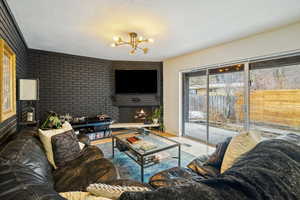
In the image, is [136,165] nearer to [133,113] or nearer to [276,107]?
[133,113]

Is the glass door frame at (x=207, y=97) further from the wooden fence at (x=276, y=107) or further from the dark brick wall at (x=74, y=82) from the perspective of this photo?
the dark brick wall at (x=74, y=82)

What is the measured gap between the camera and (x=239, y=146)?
53.9 inches

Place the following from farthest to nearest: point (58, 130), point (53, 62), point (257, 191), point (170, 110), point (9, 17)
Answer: point (170, 110)
point (53, 62)
point (9, 17)
point (58, 130)
point (257, 191)

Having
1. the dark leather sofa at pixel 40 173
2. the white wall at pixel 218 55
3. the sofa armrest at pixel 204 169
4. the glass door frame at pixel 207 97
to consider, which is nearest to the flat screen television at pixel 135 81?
the white wall at pixel 218 55

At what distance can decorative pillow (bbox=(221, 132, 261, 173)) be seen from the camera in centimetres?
132

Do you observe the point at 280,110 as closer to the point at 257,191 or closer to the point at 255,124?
the point at 255,124

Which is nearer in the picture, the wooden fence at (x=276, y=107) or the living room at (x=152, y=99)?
the living room at (x=152, y=99)

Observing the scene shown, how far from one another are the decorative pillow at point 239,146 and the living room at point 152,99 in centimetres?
1

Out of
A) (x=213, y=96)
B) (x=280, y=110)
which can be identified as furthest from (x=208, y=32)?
(x=280, y=110)

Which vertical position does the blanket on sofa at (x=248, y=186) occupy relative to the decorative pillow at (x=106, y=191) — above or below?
above

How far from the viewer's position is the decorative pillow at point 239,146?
1324mm

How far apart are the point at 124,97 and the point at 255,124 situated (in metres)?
3.57

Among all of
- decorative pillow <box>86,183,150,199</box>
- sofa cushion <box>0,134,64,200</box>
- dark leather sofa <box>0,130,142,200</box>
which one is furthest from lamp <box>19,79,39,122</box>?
decorative pillow <box>86,183,150,199</box>

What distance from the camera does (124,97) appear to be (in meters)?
4.74
